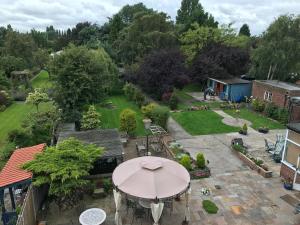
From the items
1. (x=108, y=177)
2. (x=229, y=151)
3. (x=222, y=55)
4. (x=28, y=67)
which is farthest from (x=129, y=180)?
(x=28, y=67)

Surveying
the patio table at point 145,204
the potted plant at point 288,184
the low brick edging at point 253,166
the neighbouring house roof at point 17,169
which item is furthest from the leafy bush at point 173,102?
the patio table at point 145,204

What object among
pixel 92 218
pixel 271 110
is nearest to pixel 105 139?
pixel 92 218

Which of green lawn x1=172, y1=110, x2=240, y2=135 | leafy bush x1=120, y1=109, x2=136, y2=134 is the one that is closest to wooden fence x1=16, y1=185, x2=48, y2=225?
leafy bush x1=120, y1=109, x2=136, y2=134

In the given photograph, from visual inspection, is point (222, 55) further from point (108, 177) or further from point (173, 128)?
point (108, 177)

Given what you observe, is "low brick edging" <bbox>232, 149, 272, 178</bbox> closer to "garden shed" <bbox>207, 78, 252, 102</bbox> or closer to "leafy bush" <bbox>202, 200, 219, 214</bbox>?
"leafy bush" <bbox>202, 200, 219, 214</bbox>

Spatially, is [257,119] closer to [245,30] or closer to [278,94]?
[278,94]

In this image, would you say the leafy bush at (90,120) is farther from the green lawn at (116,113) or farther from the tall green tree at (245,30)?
the tall green tree at (245,30)
